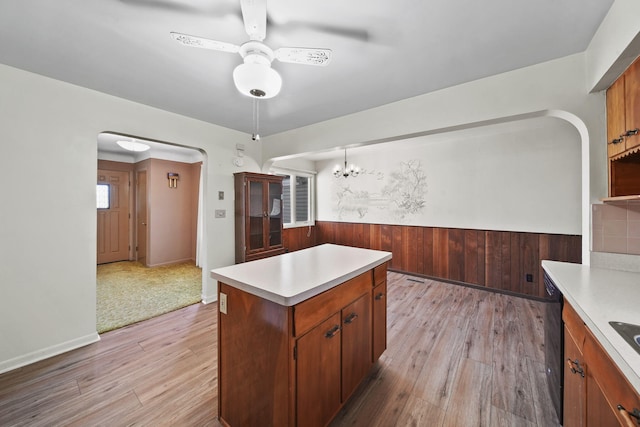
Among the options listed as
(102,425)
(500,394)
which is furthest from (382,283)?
(102,425)

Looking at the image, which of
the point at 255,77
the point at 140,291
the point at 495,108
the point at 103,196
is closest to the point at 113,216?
the point at 103,196

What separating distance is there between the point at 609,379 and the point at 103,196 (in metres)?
7.29

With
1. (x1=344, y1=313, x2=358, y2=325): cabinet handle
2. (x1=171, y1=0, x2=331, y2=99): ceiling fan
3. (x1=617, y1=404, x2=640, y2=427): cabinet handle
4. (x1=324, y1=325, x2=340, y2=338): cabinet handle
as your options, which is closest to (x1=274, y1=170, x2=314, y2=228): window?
(x1=171, y1=0, x2=331, y2=99): ceiling fan

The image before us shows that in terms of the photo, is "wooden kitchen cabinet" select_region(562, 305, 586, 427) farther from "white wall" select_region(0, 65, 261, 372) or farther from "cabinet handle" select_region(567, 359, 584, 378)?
Result: "white wall" select_region(0, 65, 261, 372)

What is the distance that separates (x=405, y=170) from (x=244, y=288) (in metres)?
3.95

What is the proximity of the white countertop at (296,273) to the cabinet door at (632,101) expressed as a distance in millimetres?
1519

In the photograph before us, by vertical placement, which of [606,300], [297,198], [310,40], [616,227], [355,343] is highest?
[310,40]

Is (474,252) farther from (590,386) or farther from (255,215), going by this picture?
(255,215)

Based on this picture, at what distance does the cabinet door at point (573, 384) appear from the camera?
42.7 inches

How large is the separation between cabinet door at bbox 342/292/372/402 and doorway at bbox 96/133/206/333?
147 inches

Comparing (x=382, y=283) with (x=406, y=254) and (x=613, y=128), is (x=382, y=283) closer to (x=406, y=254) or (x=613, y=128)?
(x=613, y=128)

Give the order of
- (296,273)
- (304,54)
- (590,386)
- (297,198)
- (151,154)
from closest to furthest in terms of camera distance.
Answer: (590,386) → (304,54) → (296,273) → (151,154) → (297,198)

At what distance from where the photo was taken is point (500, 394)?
67.5 inches

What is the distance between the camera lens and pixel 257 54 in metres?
1.43
